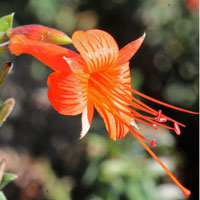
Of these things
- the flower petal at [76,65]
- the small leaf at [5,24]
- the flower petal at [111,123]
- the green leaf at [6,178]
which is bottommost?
the green leaf at [6,178]

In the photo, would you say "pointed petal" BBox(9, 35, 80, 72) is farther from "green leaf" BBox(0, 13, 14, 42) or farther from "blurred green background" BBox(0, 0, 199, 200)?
"blurred green background" BBox(0, 0, 199, 200)

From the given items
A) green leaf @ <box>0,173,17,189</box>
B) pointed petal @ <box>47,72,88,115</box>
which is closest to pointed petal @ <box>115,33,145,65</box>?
pointed petal @ <box>47,72,88,115</box>

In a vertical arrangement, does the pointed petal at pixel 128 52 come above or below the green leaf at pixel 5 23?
below

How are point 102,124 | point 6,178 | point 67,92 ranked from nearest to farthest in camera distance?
1. point 67,92
2. point 6,178
3. point 102,124

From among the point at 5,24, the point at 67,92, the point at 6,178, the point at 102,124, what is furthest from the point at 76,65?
the point at 102,124

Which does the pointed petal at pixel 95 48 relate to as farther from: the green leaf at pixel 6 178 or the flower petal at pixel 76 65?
the green leaf at pixel 6 178

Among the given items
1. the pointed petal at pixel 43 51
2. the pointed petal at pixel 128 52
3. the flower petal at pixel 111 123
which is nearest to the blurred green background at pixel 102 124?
the flower petal at pixel 111 123

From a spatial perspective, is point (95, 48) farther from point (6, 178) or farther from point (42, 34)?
point (6, 178)

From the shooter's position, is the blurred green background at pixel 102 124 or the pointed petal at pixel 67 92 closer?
the pointed petal at pixel 67 92
